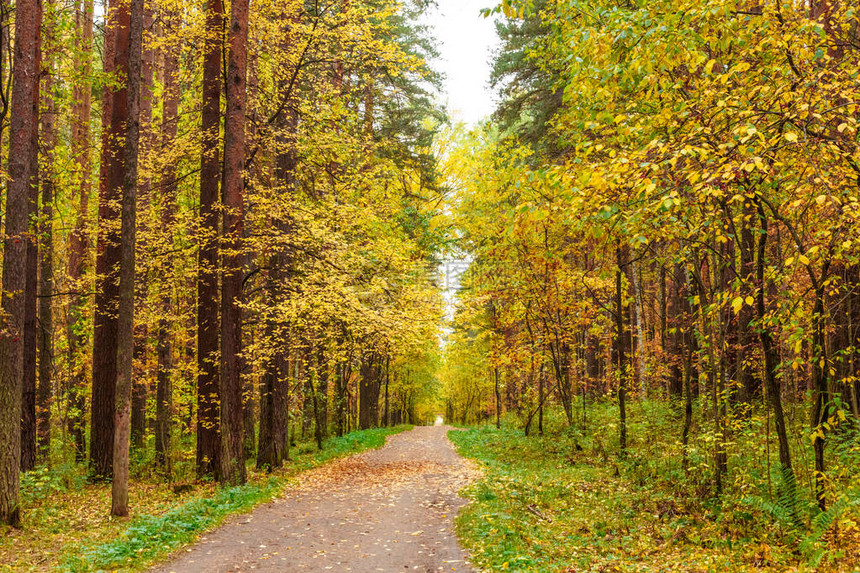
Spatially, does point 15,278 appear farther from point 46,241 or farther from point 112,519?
point 46,241

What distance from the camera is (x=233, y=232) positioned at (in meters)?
12.5

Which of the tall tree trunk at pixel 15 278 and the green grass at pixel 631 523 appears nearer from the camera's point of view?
the green grass at pixel 631 523

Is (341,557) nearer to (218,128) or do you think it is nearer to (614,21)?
(614,21)

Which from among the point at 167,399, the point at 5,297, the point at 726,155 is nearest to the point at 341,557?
the point at 726,155

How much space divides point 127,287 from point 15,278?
167cm

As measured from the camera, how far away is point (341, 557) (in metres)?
7.71

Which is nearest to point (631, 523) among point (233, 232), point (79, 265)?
point (233, 232)

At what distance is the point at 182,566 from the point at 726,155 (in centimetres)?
791

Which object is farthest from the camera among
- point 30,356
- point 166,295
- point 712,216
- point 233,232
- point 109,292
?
point 166,295

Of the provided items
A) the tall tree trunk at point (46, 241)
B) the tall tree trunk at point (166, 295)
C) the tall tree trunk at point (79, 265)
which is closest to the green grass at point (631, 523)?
the tall tree trunk at point (166, 295)

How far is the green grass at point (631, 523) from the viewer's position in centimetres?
641

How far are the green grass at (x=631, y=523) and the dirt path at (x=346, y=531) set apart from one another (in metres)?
0.66

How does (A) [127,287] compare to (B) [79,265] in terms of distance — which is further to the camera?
(B) [79,265]

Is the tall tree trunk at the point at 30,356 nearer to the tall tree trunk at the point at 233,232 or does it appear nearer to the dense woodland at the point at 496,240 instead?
the dense woodland at the point at 496,240
